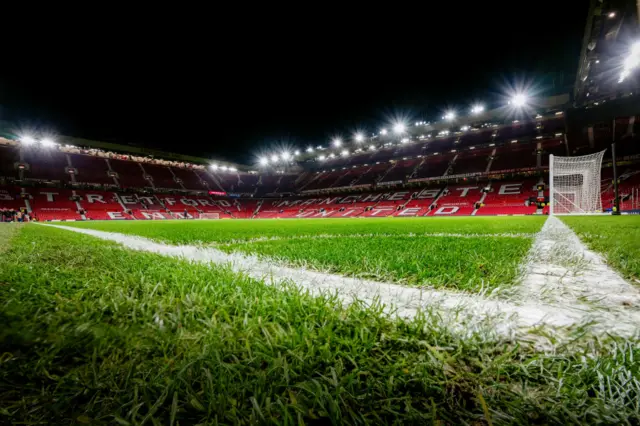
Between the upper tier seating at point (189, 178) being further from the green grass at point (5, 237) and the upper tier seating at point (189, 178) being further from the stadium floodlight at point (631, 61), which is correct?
the stadium floodlight at point (631, 61)

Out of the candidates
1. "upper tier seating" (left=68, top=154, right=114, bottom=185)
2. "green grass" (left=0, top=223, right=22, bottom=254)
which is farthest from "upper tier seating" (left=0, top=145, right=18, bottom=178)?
"green grass" (left=0, top=223, right=22, bottom=254)

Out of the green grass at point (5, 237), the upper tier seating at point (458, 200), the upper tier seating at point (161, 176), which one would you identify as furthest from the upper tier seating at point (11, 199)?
the upper tier seating at point (458, 200)

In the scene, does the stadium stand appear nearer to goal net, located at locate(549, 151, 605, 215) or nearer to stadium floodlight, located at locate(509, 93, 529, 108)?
goal net, located at locate(549, 151, 605, 215)

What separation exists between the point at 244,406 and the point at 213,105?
35.0 meters

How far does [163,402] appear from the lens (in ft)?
1.92

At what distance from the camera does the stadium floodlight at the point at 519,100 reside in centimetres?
3050

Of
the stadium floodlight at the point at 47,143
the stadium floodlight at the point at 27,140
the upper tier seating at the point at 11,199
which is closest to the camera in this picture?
the upper tier seating at the point at 11,199

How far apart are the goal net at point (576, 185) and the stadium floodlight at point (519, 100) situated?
13.5 m

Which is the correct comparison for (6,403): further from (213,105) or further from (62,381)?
(213,105)

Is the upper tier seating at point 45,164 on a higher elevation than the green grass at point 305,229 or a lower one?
higher

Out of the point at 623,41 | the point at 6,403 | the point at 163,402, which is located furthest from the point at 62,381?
the point at 623,41

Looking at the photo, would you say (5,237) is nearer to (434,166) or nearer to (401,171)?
(401,171)

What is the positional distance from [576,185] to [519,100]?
54.7ft

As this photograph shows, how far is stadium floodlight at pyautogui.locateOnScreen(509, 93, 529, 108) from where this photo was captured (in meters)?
30.5
